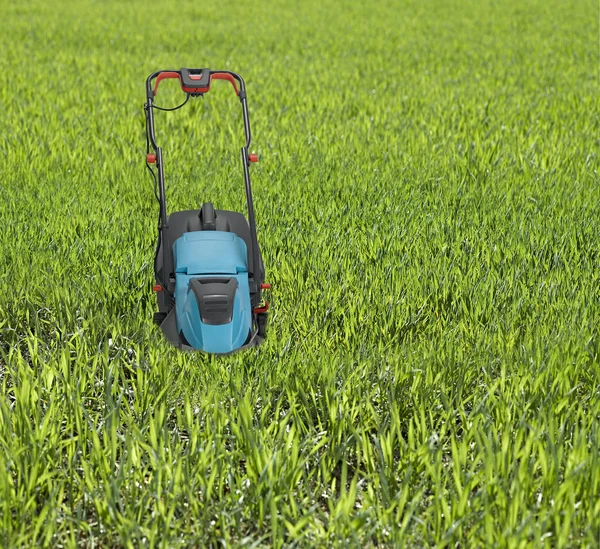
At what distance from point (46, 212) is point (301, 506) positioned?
9.07 feet

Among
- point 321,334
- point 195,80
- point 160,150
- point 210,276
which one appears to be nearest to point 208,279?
point 210,276

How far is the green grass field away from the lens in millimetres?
2199

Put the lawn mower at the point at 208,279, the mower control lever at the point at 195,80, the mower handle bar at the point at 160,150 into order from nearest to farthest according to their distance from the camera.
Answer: the lawn mower at the point at 208,279, the mower handle bar at the point at 160,150, the mower control lever at the point at 195,80

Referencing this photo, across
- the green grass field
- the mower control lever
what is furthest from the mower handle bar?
the green grass field

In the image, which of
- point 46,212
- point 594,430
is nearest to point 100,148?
point 46,212

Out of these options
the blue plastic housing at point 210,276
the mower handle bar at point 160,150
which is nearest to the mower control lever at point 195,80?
the mower handle bar at point 160,150

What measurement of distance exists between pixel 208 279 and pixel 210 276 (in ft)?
0.07

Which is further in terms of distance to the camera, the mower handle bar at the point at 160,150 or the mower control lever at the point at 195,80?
the mower control lever at the point at 195,80

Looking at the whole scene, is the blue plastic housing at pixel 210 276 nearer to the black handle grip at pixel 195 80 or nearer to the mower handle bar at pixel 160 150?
the mower handle bar at pixel 160 150

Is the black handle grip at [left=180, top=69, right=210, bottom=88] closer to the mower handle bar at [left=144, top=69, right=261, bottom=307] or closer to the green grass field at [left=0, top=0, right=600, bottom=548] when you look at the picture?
the mower handle bar at [left=144, top=69, right=261, bottom=307]

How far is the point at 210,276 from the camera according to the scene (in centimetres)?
295

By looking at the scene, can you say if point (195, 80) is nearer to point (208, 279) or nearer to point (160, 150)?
point (160, 150)

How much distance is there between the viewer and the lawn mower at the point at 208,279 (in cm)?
285

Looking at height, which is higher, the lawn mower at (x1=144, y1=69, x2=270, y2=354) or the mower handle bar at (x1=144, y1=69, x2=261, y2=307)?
the mower handle bar at (x1=144, y1=69, x2=261, y2=307)
